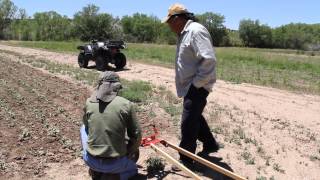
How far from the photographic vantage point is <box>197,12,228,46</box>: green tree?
313 feet

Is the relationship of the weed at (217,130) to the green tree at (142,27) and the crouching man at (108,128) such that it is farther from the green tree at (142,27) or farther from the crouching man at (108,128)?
the green tree at (142,27)

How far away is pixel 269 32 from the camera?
10469 cm

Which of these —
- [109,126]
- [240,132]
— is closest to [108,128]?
[109,126]

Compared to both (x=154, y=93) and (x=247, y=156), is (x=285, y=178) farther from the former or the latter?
(x=154, y=93)

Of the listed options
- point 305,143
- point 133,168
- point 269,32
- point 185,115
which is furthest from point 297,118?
point 269,32

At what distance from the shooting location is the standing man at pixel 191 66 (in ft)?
20.0

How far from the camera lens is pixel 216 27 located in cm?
10000

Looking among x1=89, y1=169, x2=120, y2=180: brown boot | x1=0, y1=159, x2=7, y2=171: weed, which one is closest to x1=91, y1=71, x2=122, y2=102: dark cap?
x1=89, y1=169, x2=120, y2=180: brown boot

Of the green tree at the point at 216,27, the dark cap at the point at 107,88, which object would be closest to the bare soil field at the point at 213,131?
the dark cap at the point at 107,88

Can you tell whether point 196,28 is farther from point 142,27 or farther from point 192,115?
point 142,27

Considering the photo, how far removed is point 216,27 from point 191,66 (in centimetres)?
9515

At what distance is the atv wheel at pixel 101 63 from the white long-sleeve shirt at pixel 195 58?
39.0ft

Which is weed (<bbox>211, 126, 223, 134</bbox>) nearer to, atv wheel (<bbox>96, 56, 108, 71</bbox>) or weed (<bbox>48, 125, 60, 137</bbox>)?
weed (<bbox>48, 125, 60, 137</bbox>)

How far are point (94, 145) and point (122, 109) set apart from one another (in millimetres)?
503
